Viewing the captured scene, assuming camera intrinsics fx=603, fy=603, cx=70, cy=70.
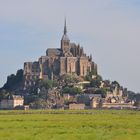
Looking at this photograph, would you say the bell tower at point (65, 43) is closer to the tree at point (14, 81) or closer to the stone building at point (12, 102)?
the tree at point (14, 81)

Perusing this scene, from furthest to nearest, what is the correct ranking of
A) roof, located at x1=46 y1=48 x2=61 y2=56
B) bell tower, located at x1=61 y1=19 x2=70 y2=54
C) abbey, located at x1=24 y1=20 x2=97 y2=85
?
bell tower, located at x1=61 y1=19 x2=70 y2=54, roof, located at x1=46 y1=48 x2=61 y2=56, abbey, located at x1=24 y1=20 x2=97 y2=85

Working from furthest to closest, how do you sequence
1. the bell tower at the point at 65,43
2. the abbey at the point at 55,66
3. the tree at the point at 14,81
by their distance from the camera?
1. the bell tower at the point at 65,43
2. the tree at the point at 14,81
3. the abbey at the point at 55,66

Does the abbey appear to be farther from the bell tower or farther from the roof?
the bell tower

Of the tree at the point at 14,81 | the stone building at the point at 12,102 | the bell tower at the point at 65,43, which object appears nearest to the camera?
the stone building at the point at 12,102

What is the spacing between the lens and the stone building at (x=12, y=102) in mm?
164750

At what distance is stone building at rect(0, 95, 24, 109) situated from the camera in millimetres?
164750

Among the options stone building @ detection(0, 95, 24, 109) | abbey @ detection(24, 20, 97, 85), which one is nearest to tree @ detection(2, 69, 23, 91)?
abbey @ detection(24, 20, 97, 85)

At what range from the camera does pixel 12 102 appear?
166 m

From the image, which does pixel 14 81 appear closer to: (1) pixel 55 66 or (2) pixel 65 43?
(1) pixel 55 66

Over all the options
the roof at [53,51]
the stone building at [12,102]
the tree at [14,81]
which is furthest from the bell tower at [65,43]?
the stone building at [12,102]

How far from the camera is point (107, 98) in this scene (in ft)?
556

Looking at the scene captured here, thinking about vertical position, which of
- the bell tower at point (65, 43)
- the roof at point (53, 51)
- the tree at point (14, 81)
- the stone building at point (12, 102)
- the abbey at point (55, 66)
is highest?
the bell tower at point (65, 43)

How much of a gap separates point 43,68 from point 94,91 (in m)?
18.9

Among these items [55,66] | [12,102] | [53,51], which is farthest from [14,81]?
[12,102]
